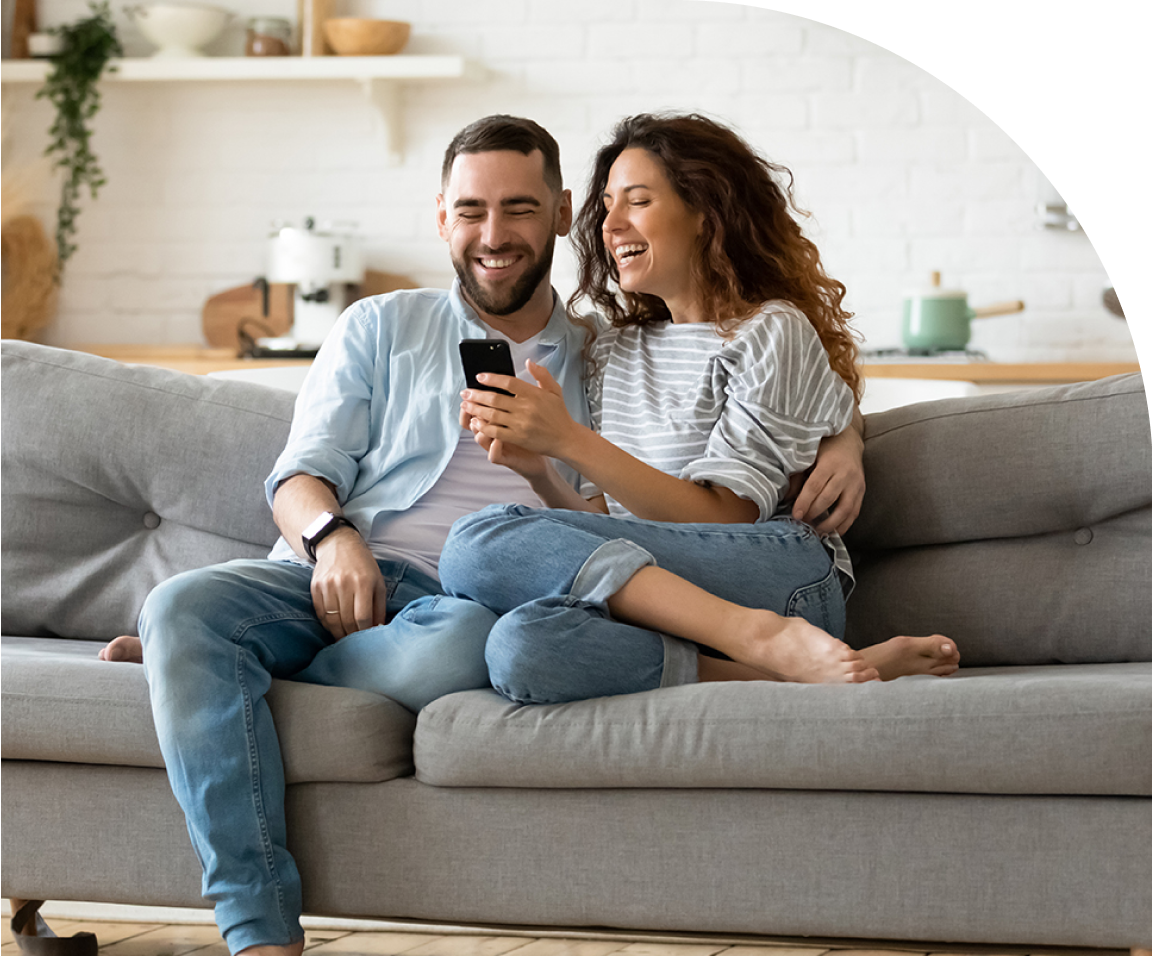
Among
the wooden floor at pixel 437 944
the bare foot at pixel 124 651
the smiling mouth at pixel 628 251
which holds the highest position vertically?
the smiling mouth at pixel 628 251

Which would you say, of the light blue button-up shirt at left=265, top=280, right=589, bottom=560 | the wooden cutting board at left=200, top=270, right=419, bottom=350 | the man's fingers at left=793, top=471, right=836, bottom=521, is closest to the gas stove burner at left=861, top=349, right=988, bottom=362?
the wooden cutting board at left=200, top=270, right=419, bottom=350

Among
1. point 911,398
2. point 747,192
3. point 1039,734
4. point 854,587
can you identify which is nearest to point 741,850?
point 1039,734

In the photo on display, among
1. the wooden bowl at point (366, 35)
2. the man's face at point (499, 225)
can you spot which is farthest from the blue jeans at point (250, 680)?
the wooden bowl at point (366, 35)

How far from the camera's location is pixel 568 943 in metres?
1.54

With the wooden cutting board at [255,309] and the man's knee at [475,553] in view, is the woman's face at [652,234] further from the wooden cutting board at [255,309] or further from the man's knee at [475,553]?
the wooden cutting board at [255,309]

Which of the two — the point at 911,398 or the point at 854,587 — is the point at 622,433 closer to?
the point at 854,587

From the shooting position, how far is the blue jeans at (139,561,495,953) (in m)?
1.20

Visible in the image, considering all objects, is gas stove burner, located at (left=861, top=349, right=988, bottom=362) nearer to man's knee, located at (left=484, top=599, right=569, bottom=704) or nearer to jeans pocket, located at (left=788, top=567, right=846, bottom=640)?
jeans pocket, located at (left=788, top=567, right=846, bottom=640)

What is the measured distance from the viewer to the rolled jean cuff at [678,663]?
4.29ft

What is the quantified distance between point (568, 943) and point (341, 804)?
417 mm

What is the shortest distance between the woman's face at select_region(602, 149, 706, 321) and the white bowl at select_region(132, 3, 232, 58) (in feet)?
7.46

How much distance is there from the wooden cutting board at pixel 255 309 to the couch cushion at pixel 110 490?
1755mm

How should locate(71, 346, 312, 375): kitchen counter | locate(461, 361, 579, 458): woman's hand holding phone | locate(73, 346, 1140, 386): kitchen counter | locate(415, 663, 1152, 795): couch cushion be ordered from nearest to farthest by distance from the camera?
1. locate(415, 663, 1152, 795): couch cushion
2. locate(461, 361, 579, 458): woman's hand holding phone
3. locate(73, 346, 1140, 386): kitchen counter
4. locate(71, 346, 312, 375): kitchen counter

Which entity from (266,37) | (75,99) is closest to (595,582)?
(266,37)
